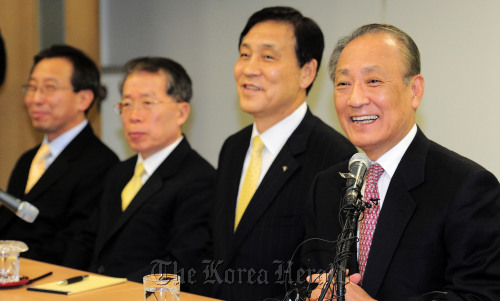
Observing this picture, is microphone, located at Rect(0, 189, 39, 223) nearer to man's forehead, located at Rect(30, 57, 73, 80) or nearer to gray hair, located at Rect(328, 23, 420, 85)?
gray hair, located at Rect(328, 23, 420, 85)

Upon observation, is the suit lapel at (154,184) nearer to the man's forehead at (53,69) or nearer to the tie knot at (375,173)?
the man's forehead at (53,69)

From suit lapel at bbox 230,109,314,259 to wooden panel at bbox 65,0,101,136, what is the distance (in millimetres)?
2294

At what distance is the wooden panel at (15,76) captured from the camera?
4836mm

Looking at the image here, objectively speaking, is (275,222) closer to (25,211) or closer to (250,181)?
(250,181)

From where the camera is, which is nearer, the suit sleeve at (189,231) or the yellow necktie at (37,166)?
the suit sleeve at (189,231)

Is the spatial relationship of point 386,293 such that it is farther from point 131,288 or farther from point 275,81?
point 275,81

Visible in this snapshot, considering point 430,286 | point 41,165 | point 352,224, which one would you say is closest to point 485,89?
point 430,286

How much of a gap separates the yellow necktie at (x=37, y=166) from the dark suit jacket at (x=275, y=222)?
4.98ft

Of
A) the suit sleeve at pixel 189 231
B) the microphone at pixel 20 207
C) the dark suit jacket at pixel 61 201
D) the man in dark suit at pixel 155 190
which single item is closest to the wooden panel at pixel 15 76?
the dark suit jacket at pixel 61 201

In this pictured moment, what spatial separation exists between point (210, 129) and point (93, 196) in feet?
3.55

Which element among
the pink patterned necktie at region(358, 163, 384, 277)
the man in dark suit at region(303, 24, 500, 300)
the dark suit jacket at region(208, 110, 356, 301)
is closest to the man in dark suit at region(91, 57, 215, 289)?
the dark suit jacket at region(208, 110, 356, 301)

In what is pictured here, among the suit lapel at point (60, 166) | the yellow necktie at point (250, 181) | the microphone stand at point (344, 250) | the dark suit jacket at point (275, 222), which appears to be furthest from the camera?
the suit lapel at point (60, 166)

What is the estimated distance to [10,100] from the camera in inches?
192

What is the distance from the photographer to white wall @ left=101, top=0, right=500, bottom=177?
326cm
